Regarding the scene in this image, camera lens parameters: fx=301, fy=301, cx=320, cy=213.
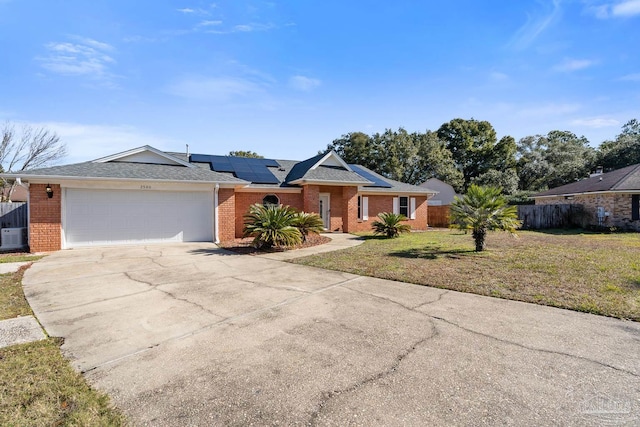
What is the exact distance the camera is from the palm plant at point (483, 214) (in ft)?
31.4

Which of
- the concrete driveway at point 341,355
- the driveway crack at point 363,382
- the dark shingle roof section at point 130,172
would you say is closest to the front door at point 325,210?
the dark shingle roof section at point 130,172

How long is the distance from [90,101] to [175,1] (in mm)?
7958

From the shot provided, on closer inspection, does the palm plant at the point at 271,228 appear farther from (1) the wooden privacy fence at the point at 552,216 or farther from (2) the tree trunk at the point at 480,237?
(1) the wooden privacy fence at the point at 552,216

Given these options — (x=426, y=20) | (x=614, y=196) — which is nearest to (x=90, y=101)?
(x=426, y=20)

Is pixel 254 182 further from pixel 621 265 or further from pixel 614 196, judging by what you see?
pixel 614 196

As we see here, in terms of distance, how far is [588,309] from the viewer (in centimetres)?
473

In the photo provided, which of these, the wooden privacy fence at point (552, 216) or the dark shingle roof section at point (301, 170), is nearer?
the dark shingle roof section at point (301, 170)

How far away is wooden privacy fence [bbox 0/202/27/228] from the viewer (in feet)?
45.4

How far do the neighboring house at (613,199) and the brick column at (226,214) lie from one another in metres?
21.9

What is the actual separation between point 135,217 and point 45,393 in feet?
36.1

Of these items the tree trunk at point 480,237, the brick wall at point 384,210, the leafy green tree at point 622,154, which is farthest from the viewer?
the leafy green tree at point 622,154

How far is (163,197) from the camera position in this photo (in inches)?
495

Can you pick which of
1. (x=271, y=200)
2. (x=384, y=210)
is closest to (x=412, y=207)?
(x=384, y=210)

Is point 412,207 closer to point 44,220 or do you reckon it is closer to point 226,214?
point 226,214
